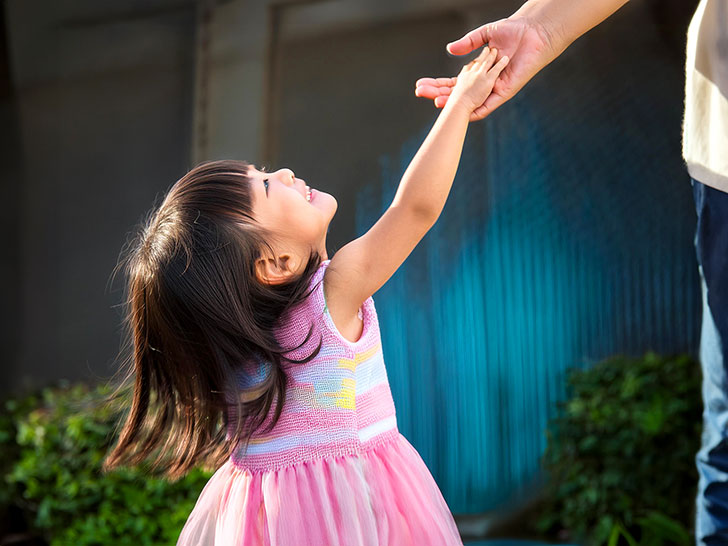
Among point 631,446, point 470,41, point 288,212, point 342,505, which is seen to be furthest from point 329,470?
point 631,446

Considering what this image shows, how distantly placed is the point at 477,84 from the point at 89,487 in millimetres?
2028

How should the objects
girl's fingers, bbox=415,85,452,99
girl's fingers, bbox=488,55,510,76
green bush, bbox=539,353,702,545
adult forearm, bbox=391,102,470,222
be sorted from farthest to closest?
green bush, bbox=539,353,702,545, girl's fingers, bbox=415,85,452,99, girl's fingers, bbox=488,55,510,76, adult forearm, bbox=391,102,470,222

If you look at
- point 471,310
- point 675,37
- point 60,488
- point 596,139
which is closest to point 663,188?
point 596,139

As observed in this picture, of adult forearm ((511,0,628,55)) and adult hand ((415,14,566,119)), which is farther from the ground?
adult forearm ((511,0,628,55))

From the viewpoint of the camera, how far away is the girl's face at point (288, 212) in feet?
5.09

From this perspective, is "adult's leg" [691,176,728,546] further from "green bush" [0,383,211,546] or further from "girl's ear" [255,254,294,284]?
"green bush" [0,383,211,546]

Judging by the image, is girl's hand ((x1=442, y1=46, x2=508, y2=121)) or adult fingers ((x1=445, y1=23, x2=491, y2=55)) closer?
girl's hand ((x1=442, y1=46, x2=508, y2=121))

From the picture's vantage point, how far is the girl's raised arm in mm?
1461

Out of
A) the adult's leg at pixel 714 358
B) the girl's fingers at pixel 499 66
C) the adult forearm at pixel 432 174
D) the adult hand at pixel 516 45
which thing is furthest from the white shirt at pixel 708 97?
the adult forearm at pixel 432 174

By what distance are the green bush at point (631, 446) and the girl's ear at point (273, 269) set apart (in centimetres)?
163

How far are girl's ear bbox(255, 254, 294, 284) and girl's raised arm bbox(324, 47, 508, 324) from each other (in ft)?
0.25

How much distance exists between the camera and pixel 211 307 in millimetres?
1492

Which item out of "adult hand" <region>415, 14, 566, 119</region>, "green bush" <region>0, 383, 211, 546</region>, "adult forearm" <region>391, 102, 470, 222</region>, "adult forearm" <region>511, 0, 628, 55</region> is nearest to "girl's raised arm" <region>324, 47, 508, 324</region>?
"adult forearm" <region>391, 102, 470, 222</region>

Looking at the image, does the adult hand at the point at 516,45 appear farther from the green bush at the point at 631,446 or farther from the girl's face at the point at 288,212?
the green bush at the point at 631,446
